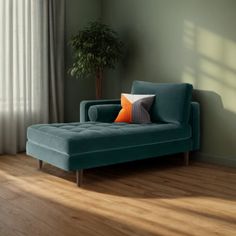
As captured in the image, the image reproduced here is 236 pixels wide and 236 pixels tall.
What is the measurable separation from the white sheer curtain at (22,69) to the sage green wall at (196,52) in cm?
108

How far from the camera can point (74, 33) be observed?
5438mm

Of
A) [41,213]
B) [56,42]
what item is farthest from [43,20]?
[41,213]

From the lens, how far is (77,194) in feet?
10.8

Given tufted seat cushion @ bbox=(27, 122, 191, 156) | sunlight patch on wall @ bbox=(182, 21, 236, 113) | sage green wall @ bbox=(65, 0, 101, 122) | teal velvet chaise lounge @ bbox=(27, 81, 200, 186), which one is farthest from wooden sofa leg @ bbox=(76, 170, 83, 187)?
sage green wall @ bbox=(65, 0, 101, 122)

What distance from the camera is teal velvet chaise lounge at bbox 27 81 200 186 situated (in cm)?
347

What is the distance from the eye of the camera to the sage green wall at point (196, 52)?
4.24 metres

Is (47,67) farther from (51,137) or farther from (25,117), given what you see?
(51,137)

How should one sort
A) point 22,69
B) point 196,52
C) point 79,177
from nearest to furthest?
point 79,177, point 196,52, point 22,69

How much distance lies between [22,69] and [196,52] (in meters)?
2.06

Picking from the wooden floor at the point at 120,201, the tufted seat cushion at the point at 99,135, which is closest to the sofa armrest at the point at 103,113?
the tufted seat cushion at the point at 99,135

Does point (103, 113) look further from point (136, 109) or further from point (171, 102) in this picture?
point (171, 102)

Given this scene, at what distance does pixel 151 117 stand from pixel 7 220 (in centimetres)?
219

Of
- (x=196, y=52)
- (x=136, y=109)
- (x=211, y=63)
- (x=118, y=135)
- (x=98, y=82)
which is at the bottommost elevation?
(x=118, y=135)

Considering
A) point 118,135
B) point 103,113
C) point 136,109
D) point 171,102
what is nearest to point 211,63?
point 171,102
